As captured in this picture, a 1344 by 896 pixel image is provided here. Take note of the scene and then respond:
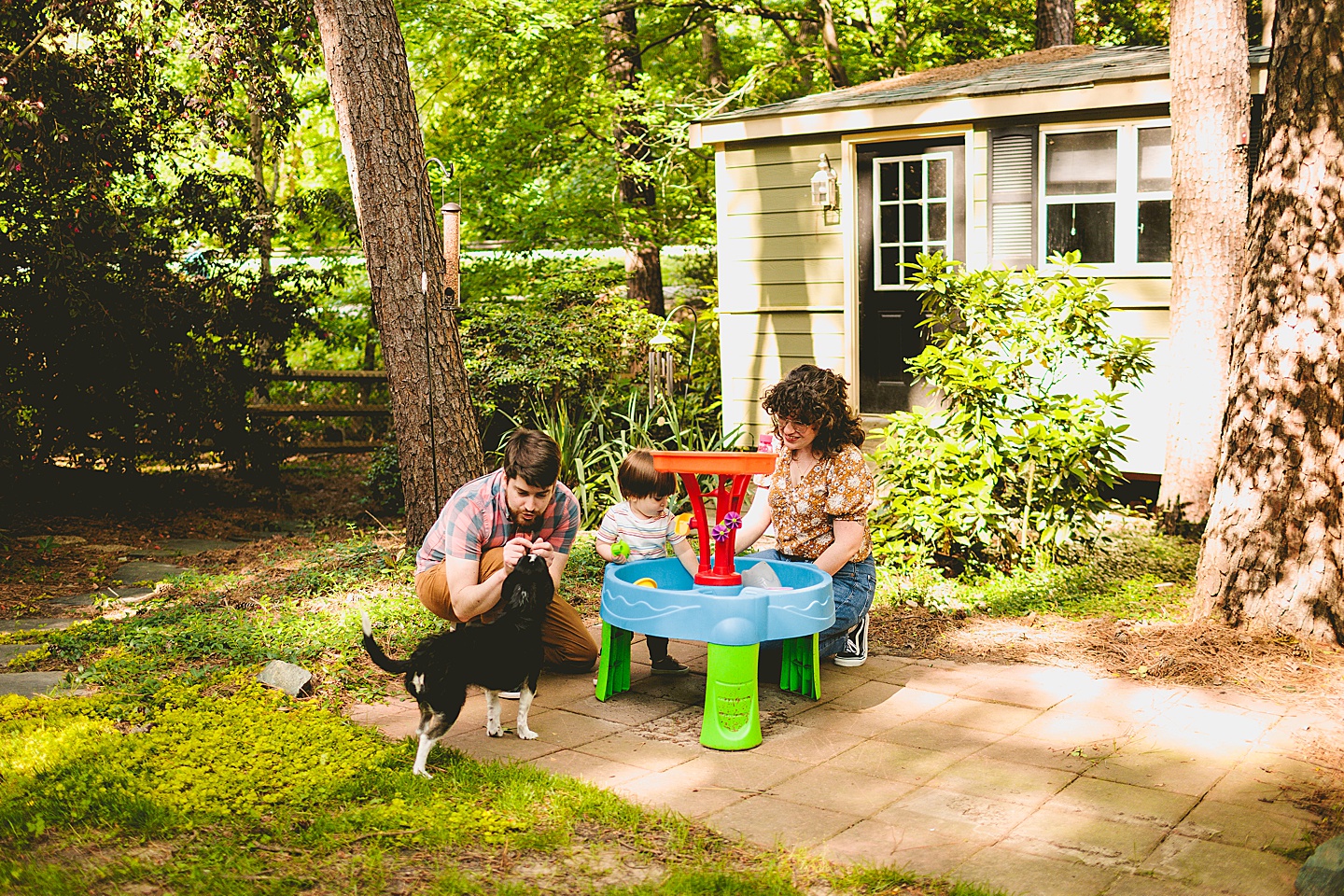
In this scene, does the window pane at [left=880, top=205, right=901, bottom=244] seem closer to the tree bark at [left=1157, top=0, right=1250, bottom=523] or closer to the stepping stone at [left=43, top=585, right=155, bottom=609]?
the tree bark at [left=1157, top=0, right=1250, bottom=523]

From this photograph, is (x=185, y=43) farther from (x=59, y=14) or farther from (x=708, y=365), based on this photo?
(x=708, y=365)

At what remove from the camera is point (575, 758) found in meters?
3.89

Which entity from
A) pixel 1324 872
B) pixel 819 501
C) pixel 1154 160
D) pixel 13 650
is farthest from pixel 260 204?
pixel 1324 872

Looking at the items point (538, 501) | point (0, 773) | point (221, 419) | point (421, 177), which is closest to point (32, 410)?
point (221, 419)

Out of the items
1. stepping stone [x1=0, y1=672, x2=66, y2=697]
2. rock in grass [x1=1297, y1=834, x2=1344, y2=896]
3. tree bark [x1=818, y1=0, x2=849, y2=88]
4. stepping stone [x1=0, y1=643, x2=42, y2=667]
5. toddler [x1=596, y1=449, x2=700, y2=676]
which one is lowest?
stepping stone [x1=0, y1=643, x2=42, y2=667]

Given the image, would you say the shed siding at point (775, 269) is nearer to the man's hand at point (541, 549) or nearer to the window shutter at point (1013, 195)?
the window shutter at point (1013, 195)

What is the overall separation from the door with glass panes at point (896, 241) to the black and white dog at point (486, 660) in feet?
21.2

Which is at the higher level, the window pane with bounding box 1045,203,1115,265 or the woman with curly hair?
the window pane with bounding box 1045,203,1115,265

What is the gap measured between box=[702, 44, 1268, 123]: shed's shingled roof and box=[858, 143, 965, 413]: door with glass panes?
0.50 metres

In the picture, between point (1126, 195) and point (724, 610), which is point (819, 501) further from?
point (1126, 195)

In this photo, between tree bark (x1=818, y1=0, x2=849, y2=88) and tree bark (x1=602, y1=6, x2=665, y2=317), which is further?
tree bark (x1=818, y1=0, x2=849, y2=88)

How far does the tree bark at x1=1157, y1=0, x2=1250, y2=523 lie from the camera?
22.6 ft

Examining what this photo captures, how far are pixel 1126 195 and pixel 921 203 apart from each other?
175 centimetres

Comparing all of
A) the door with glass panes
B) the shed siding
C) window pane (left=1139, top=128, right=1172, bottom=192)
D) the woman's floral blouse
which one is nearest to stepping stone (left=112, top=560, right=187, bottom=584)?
the woman's floral blouse
